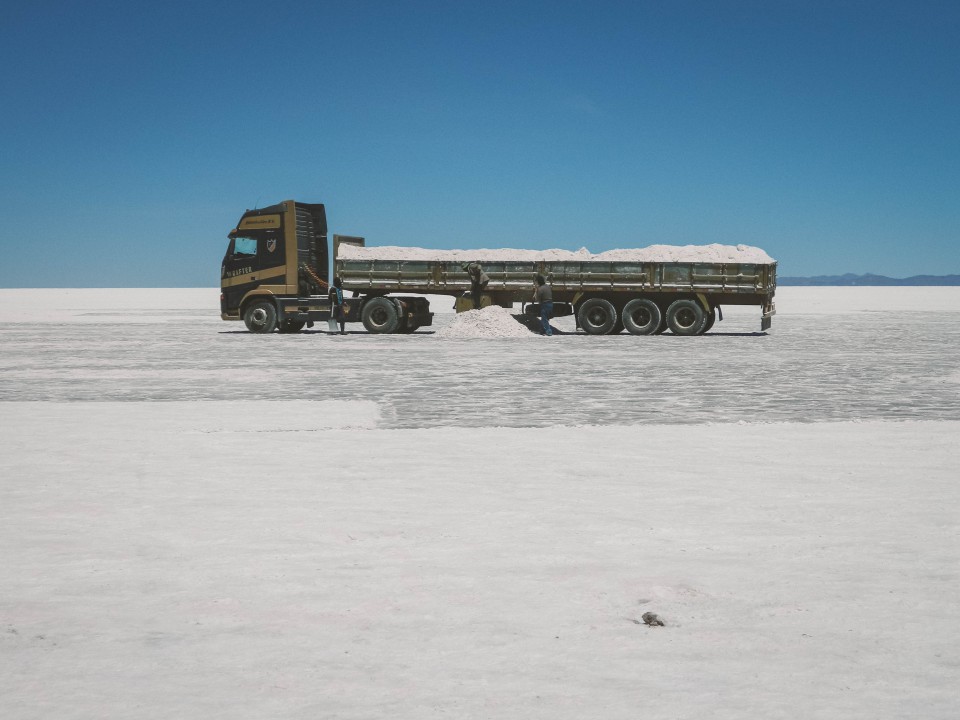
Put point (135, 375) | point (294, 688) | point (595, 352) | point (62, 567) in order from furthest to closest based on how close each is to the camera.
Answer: point (595, 352) → point (135, 375) → point (62, 567) → point (294, 688)

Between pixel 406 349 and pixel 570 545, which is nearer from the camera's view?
pixel 570 545

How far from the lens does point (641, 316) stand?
30.5 metres

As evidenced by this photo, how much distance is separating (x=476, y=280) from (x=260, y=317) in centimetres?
641

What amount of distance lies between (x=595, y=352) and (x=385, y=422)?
12.4 m

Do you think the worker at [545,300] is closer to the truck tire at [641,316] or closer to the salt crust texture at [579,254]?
the salt crust texture at [579,254]

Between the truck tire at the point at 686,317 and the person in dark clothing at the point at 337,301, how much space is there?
924 cm

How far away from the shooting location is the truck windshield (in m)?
30.3

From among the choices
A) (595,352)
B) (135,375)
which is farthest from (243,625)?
(595,352)

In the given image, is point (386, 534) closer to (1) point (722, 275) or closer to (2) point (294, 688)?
(2) point (294, 688)

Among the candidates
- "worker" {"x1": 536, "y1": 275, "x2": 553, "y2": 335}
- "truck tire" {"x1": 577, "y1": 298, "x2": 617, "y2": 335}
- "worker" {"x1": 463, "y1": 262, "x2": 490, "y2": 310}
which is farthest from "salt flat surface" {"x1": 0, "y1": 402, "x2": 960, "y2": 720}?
"truck tire" {"x1": 577, "y1": 298, "x2": 617, "y2": 335}

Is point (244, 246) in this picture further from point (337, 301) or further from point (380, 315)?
point (380, 315)

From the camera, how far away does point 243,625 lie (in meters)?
4.71

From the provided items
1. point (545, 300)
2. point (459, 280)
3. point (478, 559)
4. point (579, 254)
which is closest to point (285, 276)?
point (459, 280)

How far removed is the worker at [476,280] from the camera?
3006 centimetres
